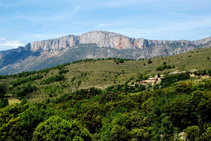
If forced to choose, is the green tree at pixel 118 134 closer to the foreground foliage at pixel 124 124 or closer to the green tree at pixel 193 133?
the foreground foliage at pixel 124 124

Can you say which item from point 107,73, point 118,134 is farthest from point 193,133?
point 107,73

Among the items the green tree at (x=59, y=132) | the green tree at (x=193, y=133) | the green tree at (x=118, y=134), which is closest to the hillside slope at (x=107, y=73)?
the green tree at (x=193, y=133)

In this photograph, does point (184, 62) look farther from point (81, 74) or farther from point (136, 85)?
point (81, 74)

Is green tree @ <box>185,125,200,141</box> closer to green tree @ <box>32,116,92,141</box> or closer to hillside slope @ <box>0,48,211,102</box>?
green tree @ <box>32,116,92,141</box>

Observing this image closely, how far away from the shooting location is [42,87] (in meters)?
151

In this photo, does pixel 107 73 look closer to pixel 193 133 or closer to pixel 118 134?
pixel 118 134

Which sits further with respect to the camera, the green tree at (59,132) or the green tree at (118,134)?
the green tree at (118,134)

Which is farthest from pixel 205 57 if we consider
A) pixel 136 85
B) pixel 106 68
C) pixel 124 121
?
pixel 124 121

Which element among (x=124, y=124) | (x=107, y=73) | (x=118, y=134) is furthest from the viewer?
(x=107, y=73)

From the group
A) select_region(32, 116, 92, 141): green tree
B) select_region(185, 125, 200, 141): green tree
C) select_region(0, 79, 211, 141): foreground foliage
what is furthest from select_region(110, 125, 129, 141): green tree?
select_region(185, 125, 200, 141): green tree

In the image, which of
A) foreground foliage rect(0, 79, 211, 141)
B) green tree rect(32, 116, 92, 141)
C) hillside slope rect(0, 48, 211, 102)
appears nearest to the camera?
green tree rect(32, 116, 92, 141)

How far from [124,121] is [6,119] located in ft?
95.5

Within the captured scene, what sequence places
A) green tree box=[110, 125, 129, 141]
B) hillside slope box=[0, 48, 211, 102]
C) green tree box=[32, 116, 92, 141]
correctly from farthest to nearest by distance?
1. hillside slope box=[0, 48, 211, 102]
2. green tree box=[110, 125, 129, 141]
3. green tree box=[32, 116, 92, 141]

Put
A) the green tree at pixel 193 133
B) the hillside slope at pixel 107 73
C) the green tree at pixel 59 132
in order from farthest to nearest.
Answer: the hillside slope at pixel 107 73 < the green tree at pixel 193 133 < the green tree at pixel 59 132
